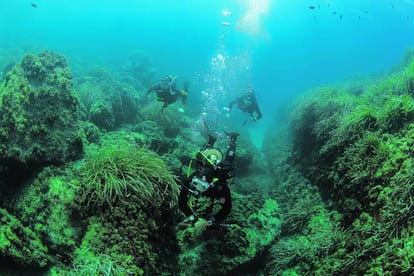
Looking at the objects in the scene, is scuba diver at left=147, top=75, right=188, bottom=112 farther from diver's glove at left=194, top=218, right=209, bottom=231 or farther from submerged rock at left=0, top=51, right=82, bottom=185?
diver's glove at left=194, top=218, right=209, bottom=231

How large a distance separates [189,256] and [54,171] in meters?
3.13

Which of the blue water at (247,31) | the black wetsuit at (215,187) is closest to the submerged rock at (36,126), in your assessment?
the black wetsuit at (215,187)

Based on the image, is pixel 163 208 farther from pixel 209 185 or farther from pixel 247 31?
pixel 247 31

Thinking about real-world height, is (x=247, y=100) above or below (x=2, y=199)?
above

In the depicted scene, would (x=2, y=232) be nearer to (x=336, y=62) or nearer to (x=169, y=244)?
(x=169, y=244)

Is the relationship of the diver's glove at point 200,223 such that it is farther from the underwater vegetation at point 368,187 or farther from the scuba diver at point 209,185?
the underwater vegetation at point 368,187

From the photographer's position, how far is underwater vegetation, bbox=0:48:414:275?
3.85 meters

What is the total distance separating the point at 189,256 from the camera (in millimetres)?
5039

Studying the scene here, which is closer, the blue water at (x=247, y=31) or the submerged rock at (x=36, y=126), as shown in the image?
the submerged rock at (x=36, y=126)

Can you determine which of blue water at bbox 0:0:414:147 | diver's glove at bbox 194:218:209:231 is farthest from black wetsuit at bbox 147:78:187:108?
blue water at bbox 0:0:414:147

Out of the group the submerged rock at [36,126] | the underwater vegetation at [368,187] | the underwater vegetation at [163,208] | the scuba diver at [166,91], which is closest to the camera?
the underwater vegetation at [163,208]

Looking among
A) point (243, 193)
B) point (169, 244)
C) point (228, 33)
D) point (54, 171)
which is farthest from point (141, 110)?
point (228, 33)

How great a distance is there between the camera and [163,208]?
16.0ft

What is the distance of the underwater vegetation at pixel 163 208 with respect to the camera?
3850 millimetres
